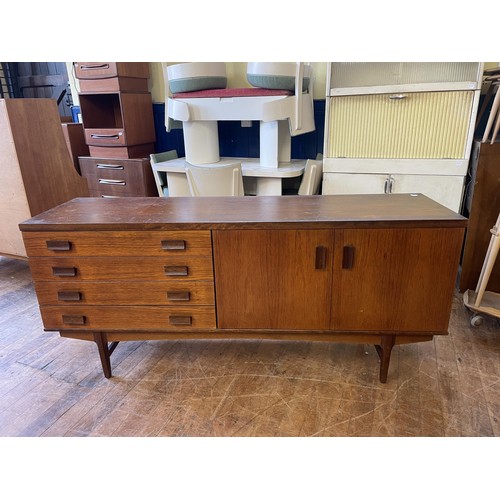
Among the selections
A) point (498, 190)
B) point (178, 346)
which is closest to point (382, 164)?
point (498, 190)

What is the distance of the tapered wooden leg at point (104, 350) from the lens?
1602 mm

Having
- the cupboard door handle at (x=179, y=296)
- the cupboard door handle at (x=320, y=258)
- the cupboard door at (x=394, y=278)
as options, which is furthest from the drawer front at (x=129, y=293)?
the cupboard door at (x=394, y=278)

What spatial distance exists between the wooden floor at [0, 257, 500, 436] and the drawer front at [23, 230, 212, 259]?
24.3 inches

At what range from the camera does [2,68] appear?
4.88m

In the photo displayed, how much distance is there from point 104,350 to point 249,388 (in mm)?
651

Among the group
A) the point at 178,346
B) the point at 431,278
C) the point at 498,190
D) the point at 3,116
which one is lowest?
the point at 178,346

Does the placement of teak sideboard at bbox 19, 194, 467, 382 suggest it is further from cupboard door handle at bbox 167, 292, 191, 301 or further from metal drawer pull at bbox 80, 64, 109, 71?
metal drawer pull at bbox 80, 64, 109, 71

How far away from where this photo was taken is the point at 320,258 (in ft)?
4.54

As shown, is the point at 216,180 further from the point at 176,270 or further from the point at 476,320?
the point at 476,320

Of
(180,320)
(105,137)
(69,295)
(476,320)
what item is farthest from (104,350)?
(105,137)

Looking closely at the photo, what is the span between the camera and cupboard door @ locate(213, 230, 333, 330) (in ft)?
4.51

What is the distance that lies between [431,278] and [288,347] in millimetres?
807

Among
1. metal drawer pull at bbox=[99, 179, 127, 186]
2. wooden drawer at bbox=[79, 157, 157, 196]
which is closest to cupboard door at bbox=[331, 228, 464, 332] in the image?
wooden drawer at bbox=[79, 157, 157, 196]
